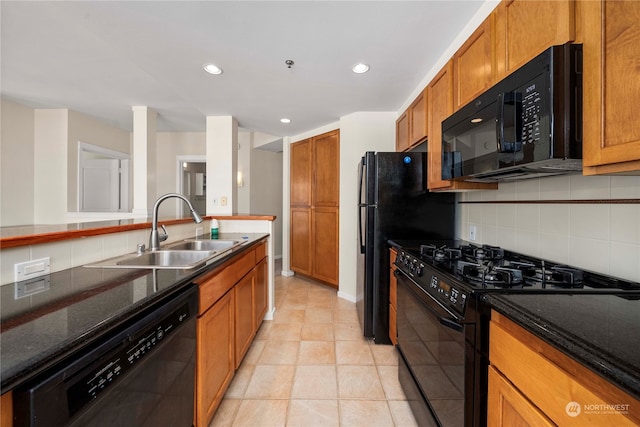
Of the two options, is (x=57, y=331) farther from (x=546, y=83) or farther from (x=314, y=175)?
(x=314, y=175)

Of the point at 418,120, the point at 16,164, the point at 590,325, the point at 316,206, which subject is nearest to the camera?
the point at 590,325

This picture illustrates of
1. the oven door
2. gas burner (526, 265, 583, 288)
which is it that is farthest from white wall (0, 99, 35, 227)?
gas burner (526, 265, 583, 288)

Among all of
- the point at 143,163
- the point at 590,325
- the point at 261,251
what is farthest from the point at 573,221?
the point at 143,163

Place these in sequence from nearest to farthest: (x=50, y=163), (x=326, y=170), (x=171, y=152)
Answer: (x=50, y=163) → (x=326, y=170) → (x=171, y=152)

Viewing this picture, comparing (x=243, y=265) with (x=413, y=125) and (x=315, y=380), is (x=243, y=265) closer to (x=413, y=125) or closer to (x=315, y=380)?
(x=315, y=380)

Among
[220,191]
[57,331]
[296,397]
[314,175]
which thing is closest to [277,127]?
[314,175]

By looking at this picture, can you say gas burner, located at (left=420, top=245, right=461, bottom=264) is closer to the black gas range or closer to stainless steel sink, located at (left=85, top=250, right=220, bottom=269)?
the black gas range

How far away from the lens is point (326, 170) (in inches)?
150

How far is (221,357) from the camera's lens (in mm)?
1505

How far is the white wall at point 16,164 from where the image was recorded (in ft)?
11.1

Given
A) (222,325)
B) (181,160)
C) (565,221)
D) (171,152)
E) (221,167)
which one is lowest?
(222,325)

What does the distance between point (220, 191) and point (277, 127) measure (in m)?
1.35

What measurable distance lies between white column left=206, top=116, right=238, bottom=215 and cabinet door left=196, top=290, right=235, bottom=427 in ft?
5.90

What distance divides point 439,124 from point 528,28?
811 mm
